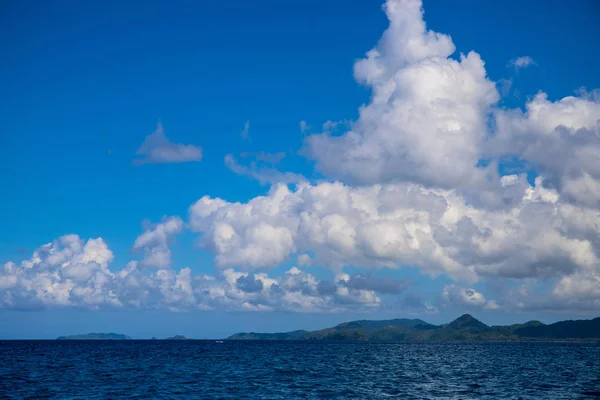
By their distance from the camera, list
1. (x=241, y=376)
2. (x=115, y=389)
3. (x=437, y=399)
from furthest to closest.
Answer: (x=241, y=376) → (x=115, y=389) → (x=437, y=399)

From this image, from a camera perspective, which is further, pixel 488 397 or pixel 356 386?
pixel 356 386

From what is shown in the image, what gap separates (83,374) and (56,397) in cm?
3481

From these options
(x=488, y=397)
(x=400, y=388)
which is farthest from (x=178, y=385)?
(x=488, y=397)

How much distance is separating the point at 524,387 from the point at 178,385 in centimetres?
5307

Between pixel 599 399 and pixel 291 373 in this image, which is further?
pixel 291 373

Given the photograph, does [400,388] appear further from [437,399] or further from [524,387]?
[524,387]

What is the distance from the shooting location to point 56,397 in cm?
6556

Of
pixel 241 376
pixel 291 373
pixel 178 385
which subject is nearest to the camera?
pixel 178 385

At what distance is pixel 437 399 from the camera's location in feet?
210

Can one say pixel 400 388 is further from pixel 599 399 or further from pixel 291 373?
pixel 291 373

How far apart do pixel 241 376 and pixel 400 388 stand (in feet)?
109

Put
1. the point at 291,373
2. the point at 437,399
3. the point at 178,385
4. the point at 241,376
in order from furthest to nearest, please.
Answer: the point at 291,373 < the point at 241,376 < the point at 178,385 < the point at 437,399

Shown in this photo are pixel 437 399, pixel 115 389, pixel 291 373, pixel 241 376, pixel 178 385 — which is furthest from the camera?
pixel 291 373

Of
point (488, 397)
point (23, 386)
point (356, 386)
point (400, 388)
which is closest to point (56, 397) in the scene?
point (23, 386)
